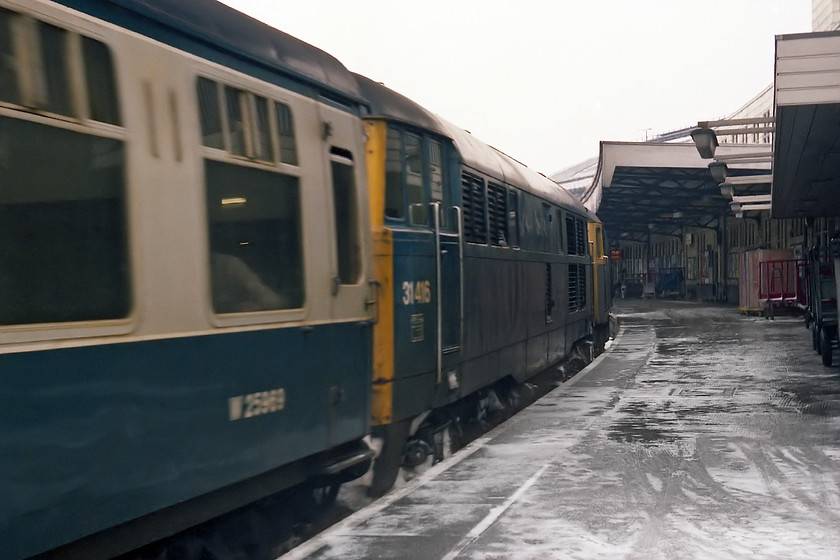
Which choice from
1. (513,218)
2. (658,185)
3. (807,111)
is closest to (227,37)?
(513,218)

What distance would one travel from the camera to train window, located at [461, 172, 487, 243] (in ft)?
31.6

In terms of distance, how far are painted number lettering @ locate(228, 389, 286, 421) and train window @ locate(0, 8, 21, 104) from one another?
6.39ft

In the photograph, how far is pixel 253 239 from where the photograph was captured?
219 inches

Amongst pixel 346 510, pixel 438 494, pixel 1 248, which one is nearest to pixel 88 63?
pixel 1 248

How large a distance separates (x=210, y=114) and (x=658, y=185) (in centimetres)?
3968

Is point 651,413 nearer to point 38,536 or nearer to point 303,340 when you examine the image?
point 303,340

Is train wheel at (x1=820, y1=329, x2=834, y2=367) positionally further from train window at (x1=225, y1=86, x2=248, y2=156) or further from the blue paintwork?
train window at (x1=225, y1=86, x2=248, y2=156)

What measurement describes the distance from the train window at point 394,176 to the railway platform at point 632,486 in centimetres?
214

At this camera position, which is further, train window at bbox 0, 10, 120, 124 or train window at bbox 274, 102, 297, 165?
train window at bbox 274, 102, 297, 165

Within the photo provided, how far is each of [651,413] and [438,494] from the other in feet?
17.5

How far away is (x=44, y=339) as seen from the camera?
3.92 meters

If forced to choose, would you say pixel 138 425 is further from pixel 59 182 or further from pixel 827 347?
pixel 827 347

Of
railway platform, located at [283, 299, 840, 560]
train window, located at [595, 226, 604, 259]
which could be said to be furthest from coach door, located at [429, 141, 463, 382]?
train window, located at [595, 226, 604, 259]

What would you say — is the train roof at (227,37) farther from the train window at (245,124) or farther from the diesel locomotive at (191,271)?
the train window at (245,124)
